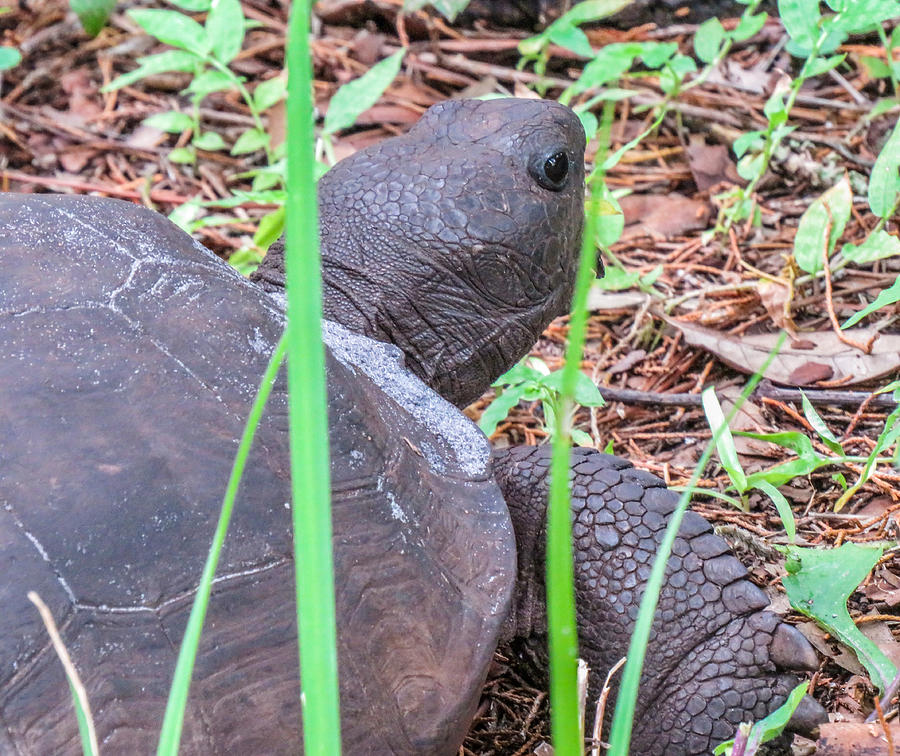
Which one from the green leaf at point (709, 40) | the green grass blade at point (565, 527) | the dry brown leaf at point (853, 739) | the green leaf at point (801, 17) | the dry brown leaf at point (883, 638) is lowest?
the dry brown leaf at point (883, 638)

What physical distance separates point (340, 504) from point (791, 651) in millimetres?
965

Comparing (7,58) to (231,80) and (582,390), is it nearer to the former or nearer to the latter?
(231,80)

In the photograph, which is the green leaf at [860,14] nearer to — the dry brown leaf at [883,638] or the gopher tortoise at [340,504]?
the gopher tortoise at [340,504]

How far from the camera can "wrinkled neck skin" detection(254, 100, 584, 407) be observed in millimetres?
2668

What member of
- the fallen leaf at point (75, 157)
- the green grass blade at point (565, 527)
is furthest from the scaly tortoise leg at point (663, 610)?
the fallen leaf at point (75, 157)

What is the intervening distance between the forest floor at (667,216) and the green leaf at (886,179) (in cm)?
38

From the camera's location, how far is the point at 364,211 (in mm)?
2770

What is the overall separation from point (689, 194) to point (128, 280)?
2.83 metres

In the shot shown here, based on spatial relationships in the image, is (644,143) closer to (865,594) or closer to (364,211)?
(364,211)

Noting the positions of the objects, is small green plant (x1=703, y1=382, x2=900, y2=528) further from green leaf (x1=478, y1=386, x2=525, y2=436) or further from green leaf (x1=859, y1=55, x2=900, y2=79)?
green leaf (x1=859, y1=55, x2=900, y2=79)

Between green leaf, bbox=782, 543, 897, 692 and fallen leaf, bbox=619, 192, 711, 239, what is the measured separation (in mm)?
2009

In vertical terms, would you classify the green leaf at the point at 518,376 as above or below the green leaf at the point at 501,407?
above

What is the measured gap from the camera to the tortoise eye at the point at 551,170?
2691mm

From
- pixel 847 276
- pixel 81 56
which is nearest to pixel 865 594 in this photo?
pixel 847 276
